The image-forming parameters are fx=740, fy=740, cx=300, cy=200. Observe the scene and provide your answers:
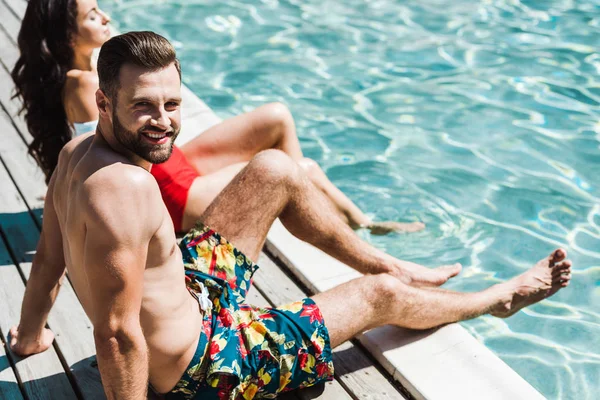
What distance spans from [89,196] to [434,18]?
6031mm

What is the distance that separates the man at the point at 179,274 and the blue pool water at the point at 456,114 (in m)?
0.72

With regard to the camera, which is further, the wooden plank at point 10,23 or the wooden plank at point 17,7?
the wooden plank at point 17,7

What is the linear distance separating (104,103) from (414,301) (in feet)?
4.86

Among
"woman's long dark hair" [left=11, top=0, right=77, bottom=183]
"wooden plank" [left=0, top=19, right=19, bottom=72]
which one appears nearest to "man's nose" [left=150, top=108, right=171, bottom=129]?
"woman's long dark hair" [left=11, top=0, right=77, bottom=183]

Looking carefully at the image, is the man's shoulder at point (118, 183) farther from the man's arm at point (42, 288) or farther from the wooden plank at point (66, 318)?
the wooden plank at point (66, 318)

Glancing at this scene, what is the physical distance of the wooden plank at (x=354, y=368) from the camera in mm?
A: 2867

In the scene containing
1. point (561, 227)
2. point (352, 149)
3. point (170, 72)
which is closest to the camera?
point (170, 72)

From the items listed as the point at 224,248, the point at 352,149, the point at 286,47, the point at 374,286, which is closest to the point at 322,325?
the point at 374,286

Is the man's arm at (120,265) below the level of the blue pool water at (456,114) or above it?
above

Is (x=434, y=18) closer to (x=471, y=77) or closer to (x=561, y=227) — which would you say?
(x=471, y=77)

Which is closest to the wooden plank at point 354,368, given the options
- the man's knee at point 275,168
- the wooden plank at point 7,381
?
the man's knee at point 275,168

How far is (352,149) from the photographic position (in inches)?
222

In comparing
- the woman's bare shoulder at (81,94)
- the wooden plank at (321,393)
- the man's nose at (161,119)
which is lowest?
the wooden plank at (321,393)

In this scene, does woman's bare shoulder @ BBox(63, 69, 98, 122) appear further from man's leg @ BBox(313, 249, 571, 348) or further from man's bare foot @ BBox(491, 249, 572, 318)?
man's bare foot @ BBox(491, 249, 572, 318)
